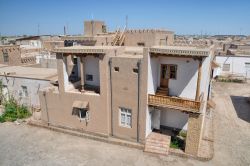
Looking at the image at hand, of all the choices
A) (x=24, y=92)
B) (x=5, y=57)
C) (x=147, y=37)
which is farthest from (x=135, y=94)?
(x=5, y=57)

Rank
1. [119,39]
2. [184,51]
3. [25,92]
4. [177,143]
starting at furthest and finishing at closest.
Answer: [119,39] → [25,92] → [177,143] → [184,51]

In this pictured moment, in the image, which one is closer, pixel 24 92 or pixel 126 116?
pixel 126 116

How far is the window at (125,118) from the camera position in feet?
56.1

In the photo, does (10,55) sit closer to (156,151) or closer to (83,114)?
(83,114)

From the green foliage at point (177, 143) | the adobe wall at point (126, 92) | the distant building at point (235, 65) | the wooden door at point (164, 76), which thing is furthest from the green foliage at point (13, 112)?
the distant building at point (235, 65)

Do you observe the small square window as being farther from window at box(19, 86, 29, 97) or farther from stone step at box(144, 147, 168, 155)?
window at box(19, 86, 29, 97)

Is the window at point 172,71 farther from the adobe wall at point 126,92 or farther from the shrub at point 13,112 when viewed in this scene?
the shrub at point 13,112

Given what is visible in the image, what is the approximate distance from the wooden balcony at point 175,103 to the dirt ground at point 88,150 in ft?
11.9

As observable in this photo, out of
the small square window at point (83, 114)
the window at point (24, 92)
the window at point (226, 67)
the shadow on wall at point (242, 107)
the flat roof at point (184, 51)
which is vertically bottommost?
the shadow on wall at point (242, 107)

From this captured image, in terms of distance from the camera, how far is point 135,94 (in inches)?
641

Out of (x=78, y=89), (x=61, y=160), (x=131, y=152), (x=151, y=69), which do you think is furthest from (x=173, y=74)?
(x=61, y=160)

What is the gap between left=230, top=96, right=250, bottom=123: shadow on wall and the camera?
22.7 meters

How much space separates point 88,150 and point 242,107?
60.5 ft

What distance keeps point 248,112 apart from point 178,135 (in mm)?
10610
